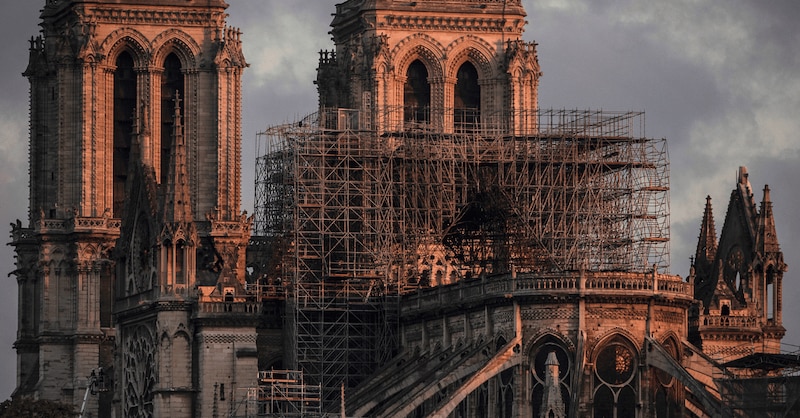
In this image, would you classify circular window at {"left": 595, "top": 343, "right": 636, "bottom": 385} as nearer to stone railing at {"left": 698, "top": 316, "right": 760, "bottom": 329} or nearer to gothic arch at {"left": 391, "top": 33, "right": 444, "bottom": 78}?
stone railing at {"left": 698, "top": 316, "right": 760, "bottom": 329}

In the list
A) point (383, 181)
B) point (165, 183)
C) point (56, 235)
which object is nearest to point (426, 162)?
point (383, 181)

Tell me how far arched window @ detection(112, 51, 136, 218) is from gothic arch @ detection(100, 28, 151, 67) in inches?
26.3

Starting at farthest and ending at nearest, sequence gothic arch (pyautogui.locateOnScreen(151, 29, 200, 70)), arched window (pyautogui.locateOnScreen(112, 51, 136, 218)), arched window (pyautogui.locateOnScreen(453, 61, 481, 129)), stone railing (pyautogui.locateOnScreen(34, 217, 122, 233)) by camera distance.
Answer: arched window (pyautogui.locateOnScreen(112, 51, 136, 218)) → gothic arch (pyautogui.locateOnScreen(151, 29, 200, 70)) → stone railing (pyautogui.locateOnScreen(34, 217, 122, 233)) → arched window (pyautogui.locateOnScreen(453, 61, 481, 129))

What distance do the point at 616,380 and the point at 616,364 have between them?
634 mm

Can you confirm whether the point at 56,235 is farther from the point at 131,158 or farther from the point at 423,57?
the point at 423,57

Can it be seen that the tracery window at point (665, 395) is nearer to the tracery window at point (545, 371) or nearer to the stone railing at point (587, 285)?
the stone railing at point (587, 285)

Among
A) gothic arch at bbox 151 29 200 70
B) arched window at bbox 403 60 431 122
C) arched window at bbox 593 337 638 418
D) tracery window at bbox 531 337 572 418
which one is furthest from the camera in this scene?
gothic arch at bbox 151 29 200 70

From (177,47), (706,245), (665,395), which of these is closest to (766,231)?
(706,245)

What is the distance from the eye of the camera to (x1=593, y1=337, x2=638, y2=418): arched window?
426 ft

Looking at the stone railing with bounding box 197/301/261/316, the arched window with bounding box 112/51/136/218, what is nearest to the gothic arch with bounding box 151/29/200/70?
the arched window with bounding box 112/51/136/218

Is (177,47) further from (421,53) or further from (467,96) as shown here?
(467,96)

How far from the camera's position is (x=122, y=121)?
163 metres

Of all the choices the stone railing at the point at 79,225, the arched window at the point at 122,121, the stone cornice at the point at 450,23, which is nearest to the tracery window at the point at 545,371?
the stone cornice at the point at 450,23

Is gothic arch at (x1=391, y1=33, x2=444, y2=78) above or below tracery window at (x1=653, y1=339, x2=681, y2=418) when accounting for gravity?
above
